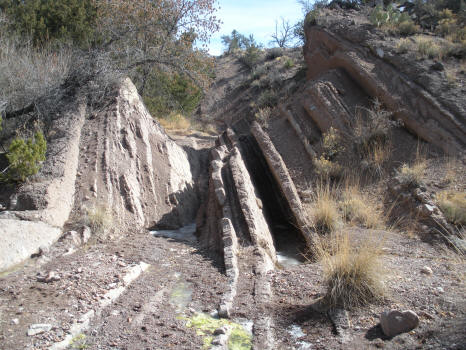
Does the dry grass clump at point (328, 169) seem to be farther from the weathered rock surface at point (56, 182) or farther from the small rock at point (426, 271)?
the weathered rock surface at point (56, 182)

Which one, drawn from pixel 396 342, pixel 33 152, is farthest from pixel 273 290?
pixel 33 152

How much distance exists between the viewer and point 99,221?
6512 millimetres

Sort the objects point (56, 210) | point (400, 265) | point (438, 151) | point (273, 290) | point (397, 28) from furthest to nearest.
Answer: point (397, 28) → point (438, 151) → point (56, 210) → point (400, 265) → point (273, 290)

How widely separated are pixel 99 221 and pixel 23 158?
1526 mm

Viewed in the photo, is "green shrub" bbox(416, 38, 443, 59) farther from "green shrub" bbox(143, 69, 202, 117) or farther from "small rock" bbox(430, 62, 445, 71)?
"green shrub" bbox(143, 69, 202, 117)

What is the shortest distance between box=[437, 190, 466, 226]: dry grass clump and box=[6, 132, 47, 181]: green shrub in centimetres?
706

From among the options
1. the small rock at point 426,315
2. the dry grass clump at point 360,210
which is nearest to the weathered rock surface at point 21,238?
the small rock at point 426,315

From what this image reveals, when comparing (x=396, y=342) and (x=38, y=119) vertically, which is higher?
(x=38, y=119)

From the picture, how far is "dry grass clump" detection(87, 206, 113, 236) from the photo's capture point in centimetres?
643

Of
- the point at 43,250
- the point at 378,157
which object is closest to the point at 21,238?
the point at 43,250

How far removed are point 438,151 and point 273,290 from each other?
6.53 metres

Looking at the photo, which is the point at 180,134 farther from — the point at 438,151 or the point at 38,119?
the point at 438,151

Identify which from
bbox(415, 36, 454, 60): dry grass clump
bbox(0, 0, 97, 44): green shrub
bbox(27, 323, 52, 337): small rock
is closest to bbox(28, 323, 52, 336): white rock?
bbox(27, 323, 52, 337): small rock

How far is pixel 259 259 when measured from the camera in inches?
230
